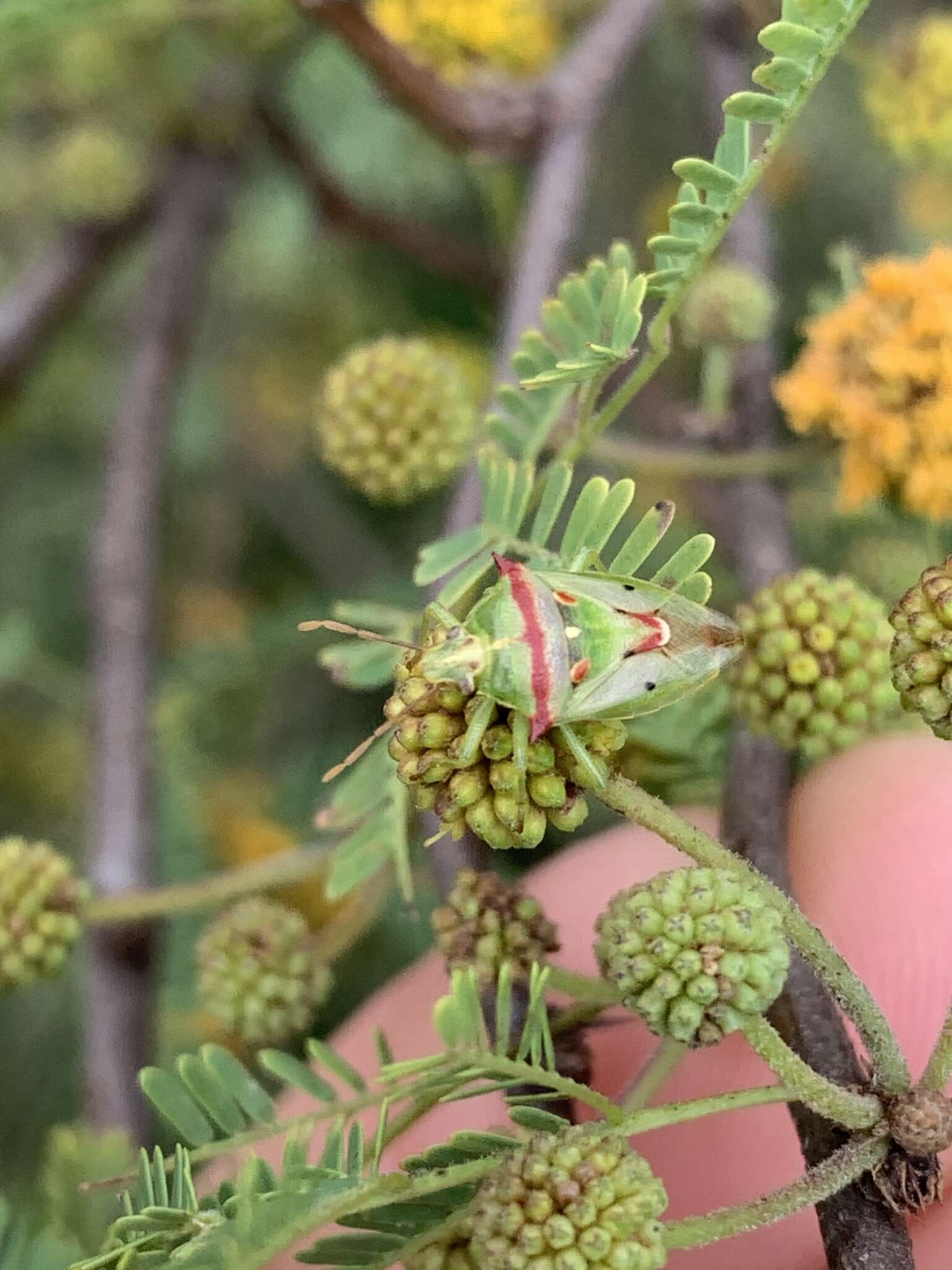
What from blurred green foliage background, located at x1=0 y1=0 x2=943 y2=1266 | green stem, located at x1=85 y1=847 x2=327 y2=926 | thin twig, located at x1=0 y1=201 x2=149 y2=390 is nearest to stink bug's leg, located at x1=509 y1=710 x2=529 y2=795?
green stem, located at x1=85 y1=847 x2=327 y2=926

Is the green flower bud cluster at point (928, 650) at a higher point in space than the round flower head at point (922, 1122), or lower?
higher

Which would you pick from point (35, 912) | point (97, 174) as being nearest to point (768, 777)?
point (35, 912)

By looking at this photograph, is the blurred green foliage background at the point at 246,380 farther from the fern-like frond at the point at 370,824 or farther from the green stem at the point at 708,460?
the fern-like frond at the point at 370,824

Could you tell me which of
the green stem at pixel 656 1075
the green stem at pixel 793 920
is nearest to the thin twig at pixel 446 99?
the green stem at pixel 793 920

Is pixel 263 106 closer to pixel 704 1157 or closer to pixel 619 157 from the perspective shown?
pixel 619 157

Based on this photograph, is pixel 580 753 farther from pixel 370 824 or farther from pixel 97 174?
pixel 97 174
